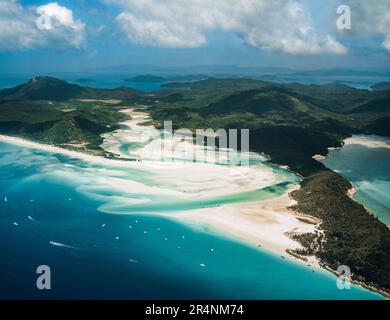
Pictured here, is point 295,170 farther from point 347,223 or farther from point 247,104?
point 247,104

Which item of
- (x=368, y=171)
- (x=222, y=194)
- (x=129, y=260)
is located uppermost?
(x=368, y=171)

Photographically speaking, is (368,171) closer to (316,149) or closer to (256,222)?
(316,149)

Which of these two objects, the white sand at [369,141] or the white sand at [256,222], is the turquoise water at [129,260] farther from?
the white sand at [369,141]

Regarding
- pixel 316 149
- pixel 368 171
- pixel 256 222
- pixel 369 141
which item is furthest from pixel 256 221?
pixel 369 141

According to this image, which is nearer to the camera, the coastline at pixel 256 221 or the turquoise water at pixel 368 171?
the coastline at pixel 256 221

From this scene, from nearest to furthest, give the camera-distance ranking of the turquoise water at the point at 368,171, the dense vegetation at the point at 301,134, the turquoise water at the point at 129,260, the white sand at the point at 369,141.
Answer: the turquoise water at the point at 129,260
the dense vegetation at the point at 301,134
the turquoise water at the point at 368,171
the white sand at the point at 369,141

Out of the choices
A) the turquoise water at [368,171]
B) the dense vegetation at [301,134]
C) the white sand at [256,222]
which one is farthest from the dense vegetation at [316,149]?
the turquoise water at [368,171]
